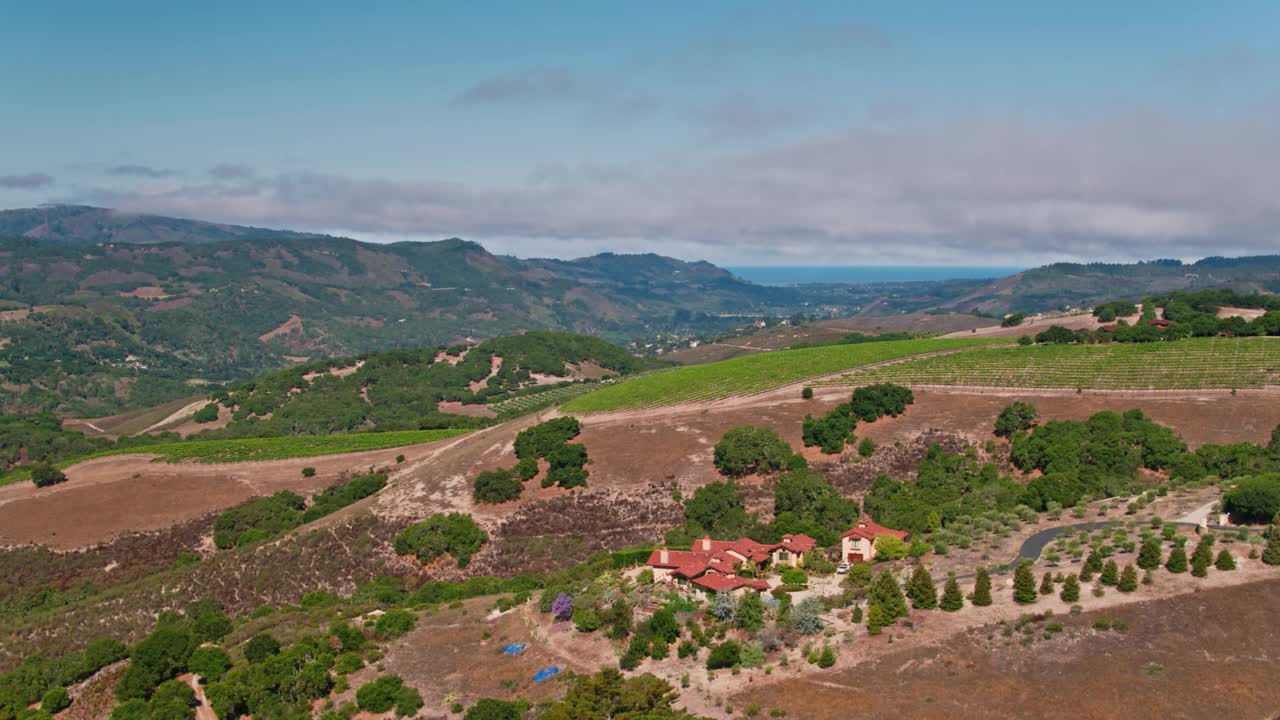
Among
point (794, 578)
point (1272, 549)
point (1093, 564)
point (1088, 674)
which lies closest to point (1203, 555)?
point (1272, 549)

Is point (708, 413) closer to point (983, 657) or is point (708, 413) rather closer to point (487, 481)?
point (487, 481)

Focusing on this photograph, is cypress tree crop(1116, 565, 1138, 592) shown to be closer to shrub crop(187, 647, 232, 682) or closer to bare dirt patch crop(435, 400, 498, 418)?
shrub crop(187, 647, 232, 682)

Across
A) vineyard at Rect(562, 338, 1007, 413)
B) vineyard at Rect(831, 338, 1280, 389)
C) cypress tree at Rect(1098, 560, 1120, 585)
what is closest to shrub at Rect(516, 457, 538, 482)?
vineyard at Rect(562, 338, 1007, 413)

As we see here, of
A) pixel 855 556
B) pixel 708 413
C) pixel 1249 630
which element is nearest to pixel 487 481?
pixel 708 413

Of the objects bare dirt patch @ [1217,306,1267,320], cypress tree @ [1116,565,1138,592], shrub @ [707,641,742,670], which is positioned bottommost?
shrub @ [707,641,742,670]

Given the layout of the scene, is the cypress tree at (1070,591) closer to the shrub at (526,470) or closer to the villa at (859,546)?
the villa at (859,546)

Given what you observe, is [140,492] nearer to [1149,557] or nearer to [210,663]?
[210,663]

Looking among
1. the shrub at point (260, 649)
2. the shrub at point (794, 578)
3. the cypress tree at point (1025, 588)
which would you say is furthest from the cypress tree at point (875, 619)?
the shrub at point (260, 649)
